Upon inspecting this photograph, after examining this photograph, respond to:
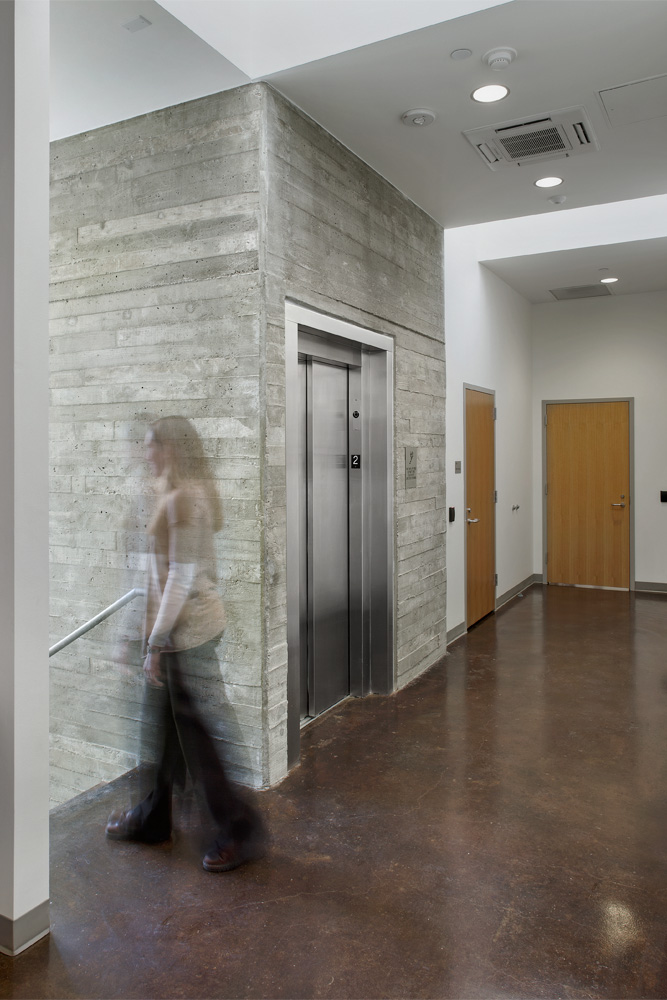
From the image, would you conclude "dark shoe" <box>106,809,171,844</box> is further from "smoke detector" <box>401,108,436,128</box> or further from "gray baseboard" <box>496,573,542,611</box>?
"gray baseboard" <box>496,573,542,611</box>

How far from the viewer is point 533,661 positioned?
5254 mm

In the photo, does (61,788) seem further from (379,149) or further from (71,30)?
(379,149)

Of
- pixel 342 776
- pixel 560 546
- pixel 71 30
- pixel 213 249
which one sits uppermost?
pixel 71 30

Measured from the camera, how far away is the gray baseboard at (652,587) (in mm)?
7898

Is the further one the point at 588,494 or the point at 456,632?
the point at 588,494

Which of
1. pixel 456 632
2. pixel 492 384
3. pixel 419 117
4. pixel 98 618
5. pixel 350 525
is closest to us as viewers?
pixel 98 618

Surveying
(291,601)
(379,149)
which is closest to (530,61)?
(379,149)

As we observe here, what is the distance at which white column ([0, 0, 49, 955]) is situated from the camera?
7.13ft

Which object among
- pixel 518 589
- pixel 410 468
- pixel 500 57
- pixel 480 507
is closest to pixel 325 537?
pixel 410 468

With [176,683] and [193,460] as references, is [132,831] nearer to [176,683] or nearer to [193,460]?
[176,683]

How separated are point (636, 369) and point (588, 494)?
144 centimetres

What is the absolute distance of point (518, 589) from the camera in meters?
7.89

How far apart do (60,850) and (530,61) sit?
3739 millimetres

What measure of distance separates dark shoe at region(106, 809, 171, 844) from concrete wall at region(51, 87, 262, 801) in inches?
19.7
